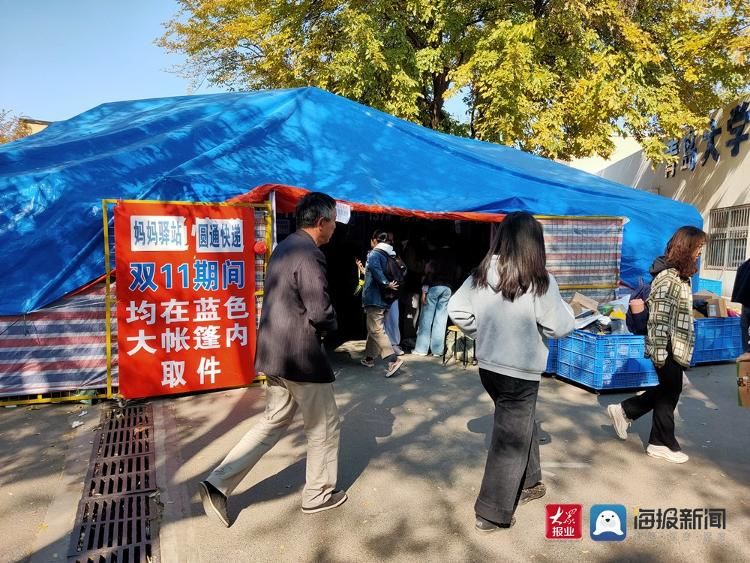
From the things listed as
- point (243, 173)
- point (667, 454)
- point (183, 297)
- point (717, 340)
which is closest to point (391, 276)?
point (243, 173)

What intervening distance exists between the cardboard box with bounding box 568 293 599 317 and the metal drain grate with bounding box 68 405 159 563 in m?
5.18

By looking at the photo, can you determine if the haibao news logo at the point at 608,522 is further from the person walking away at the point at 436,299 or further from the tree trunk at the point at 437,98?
the tree trunk at the point at 437,98

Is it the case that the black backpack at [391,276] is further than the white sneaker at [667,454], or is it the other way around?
the black backpack at [391,276]

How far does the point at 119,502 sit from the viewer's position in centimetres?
362

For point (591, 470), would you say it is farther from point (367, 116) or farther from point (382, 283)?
point (367, 116)

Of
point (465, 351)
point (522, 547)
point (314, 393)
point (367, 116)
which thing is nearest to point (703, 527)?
point (522, 547)

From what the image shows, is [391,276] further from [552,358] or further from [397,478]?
[397,478]

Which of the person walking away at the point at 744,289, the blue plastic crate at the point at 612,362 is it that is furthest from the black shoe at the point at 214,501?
the person walking away at the point at 744,289

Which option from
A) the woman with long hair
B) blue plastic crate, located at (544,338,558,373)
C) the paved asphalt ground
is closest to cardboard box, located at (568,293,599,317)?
blue plastic crate, located at (544,338,558,373)

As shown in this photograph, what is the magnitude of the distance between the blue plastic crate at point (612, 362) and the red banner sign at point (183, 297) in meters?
3.61

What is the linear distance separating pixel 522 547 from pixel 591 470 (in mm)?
1272

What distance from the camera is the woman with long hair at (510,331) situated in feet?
9.93

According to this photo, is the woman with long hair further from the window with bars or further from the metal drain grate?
the window with bars

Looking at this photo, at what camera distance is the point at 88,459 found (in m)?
4.29
